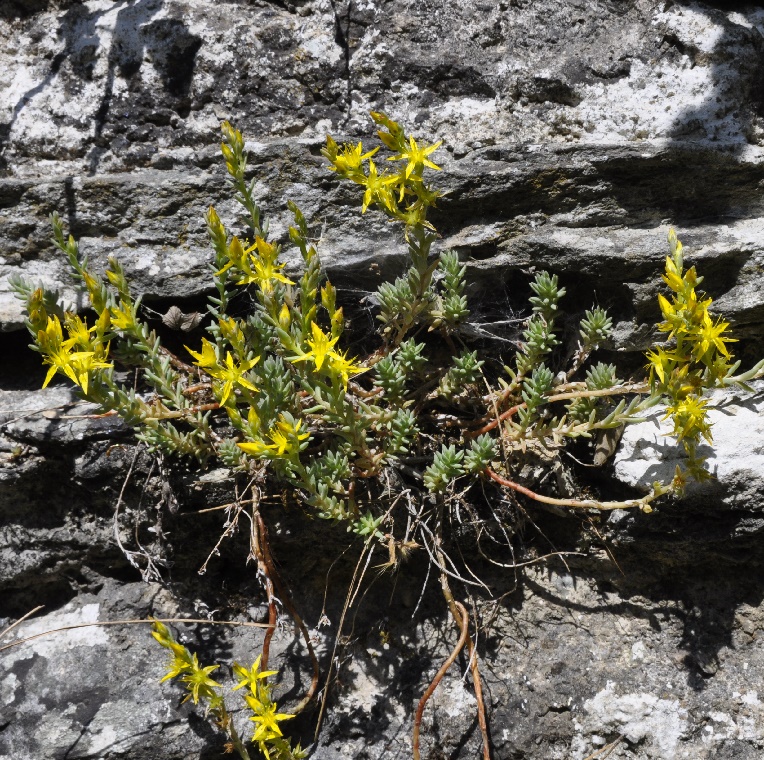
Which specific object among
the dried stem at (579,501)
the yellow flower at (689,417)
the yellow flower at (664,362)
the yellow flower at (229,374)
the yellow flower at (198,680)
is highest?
the yellow flower at (229,374)

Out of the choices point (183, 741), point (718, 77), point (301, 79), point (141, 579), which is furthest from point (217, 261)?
A: point (718, 77)

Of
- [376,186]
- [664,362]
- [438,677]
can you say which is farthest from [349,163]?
[438,677]

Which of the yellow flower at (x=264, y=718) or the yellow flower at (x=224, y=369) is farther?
the yellow flower at (x=264, y=718)

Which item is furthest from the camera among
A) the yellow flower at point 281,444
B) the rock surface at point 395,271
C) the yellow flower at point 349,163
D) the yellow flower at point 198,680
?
Result: the rock surface at point 395,271

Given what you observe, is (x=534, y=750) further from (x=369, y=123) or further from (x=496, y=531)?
(x=369, y=123)

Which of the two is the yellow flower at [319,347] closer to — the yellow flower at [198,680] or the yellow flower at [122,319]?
the yellow flower at [122,319]

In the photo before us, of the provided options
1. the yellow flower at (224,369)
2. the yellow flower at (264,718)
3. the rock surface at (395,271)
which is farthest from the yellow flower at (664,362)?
the yellow flower at (264,718)

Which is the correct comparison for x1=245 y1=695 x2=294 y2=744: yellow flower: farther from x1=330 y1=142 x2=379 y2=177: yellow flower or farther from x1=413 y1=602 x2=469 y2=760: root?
x1=330 y1=142 x2=379 y2=177: yellow flower

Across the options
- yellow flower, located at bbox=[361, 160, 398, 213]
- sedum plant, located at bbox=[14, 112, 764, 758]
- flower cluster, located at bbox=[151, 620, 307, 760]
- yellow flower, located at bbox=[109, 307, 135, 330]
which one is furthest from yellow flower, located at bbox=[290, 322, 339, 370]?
flower cluster, located at bbox=[151, 620, 307, 760]
